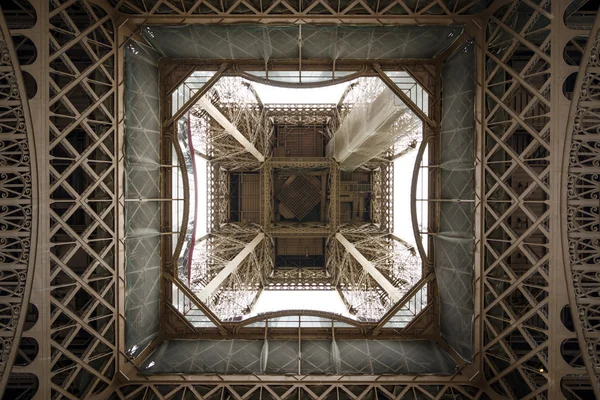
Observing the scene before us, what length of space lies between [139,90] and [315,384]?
11.4m

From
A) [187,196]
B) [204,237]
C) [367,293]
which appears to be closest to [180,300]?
[187,196]

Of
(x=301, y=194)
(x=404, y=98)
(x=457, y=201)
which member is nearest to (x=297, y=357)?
(x=457, y=201)

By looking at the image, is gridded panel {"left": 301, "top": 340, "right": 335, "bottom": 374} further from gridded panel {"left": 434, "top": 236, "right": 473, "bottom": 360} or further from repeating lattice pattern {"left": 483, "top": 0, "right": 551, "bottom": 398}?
repeating lattice pattern {"left": 483, "top": 0, "right": 551, "bottom": 398}

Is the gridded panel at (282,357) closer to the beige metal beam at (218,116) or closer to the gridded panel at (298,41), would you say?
the beige metal beam at (218,116)

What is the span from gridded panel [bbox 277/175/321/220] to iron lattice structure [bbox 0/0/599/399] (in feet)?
Answer: 48.5

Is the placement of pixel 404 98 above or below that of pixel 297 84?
below

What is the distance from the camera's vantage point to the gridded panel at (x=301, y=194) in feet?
78.3

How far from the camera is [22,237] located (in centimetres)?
807

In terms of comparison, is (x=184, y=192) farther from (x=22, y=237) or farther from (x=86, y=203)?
(x=22, y=237)

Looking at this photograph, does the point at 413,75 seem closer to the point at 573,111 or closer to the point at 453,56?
the point at 453,56

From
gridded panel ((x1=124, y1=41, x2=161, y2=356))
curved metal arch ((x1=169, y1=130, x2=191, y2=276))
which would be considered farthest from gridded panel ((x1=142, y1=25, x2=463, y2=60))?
curved metal arch ((x1=169, y1=130, x2=191, y2=276))

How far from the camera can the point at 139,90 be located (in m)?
10.3

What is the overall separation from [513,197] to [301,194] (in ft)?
53.5

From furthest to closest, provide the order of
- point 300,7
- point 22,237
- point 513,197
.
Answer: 1. point 300,7
2. point 513,197
3. point 22,237
